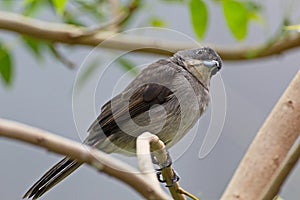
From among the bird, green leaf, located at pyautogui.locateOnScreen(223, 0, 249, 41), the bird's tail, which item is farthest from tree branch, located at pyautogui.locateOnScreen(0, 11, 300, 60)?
the bird's tail

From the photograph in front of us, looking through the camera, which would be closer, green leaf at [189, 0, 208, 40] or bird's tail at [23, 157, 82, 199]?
bird's tail at [23, 157, 82, 199]

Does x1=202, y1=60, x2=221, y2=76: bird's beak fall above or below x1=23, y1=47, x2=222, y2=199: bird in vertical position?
above

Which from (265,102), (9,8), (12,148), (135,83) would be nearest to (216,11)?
(265,102)

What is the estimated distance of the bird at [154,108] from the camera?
78 centimetres

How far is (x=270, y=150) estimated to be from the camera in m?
0.87

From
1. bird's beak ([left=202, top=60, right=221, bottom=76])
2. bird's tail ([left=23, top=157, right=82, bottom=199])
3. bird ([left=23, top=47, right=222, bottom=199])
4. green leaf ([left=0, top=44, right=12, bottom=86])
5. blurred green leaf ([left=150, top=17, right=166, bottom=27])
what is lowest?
bird's tail ([left=23, top=157, right=82, bottom=199])

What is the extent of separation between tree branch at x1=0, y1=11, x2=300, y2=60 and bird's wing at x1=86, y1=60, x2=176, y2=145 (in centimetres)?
18

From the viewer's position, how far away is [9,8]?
1.24 meters

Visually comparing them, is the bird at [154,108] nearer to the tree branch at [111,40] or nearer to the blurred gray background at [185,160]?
the tree branch at [111,40]

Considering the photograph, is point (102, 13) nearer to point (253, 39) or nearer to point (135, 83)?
point (253, 39)

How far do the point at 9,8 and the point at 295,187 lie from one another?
0.58m

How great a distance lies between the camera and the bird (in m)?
0.78

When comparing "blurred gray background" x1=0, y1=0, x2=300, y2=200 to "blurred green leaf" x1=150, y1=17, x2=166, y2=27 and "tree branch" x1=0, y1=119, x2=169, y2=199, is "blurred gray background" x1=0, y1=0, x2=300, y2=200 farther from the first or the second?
"tree branch" x1=0, y1=119, x2=169, y2=199

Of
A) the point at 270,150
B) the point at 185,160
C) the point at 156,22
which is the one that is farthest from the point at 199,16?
the point at 185,160
